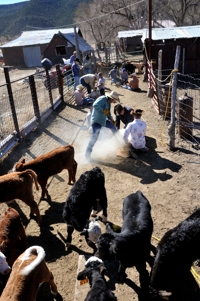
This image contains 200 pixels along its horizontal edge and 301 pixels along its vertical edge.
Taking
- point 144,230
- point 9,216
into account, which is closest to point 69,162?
point 9,216

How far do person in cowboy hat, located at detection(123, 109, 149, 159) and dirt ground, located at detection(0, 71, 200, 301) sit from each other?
241 mm

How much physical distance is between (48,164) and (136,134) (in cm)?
263

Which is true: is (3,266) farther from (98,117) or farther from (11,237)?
(98,117)

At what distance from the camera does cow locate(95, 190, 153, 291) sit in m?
3.79

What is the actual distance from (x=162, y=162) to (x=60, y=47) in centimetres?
3287

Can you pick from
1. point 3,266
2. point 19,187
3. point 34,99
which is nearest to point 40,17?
point 34,99

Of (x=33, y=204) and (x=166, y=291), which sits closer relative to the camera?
(x=166, y=291)

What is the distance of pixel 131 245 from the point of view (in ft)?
12.8

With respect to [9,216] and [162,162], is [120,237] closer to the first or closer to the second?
[9,216]

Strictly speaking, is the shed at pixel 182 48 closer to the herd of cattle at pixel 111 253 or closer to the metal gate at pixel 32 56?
the herd of cattle at pixel 111 253

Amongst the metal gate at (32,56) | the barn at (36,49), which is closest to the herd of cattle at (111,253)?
the barn at (36,49)

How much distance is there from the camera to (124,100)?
1395 cm

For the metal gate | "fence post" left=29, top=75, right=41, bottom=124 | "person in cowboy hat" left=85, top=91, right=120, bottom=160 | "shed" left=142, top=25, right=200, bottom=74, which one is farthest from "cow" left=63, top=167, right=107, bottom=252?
the metal gate

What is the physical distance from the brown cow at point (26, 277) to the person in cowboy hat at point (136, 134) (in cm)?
441
